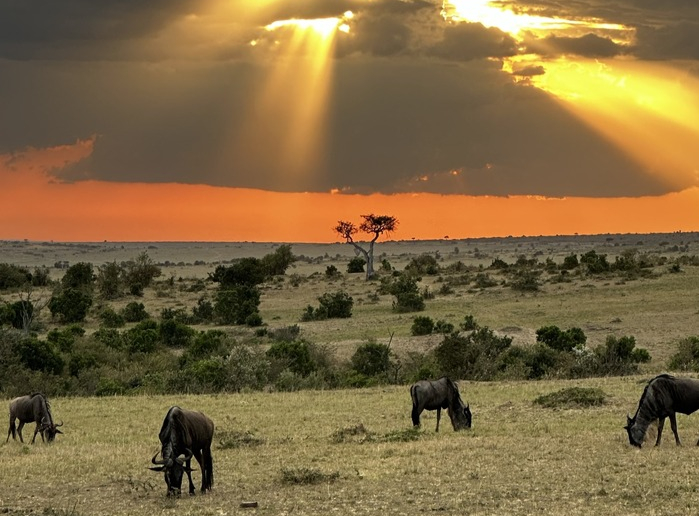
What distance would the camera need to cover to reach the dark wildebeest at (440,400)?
2539cm

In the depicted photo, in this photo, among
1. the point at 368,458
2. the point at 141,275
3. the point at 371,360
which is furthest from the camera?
the point at 141,275

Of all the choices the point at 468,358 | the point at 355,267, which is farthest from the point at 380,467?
the point at 355,267

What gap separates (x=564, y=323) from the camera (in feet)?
189

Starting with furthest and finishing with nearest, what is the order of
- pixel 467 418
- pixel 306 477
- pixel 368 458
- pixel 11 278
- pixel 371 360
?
pixel 11 278
pixel 371 360
pixel 467 418
pixel 368 458
pixel 306 477

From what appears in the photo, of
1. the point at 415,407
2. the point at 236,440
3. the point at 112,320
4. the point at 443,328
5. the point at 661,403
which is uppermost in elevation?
the point at 661,403

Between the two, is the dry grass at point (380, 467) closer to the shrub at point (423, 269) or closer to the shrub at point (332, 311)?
the shrub at point (332, 311)

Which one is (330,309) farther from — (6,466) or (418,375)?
(6,466)

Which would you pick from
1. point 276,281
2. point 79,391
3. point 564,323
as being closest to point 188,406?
point 79,391

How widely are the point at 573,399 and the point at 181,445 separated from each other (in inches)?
592

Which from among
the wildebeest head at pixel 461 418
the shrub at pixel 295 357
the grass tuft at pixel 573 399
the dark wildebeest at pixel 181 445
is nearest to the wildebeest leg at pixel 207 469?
the dark wildebeest at pixel 181 445

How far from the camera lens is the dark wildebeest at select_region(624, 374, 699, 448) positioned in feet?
69.6

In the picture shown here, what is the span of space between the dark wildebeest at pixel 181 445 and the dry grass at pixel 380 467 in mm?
404

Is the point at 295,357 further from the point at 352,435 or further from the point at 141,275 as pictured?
the point at 141,275

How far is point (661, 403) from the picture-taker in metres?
21.2
